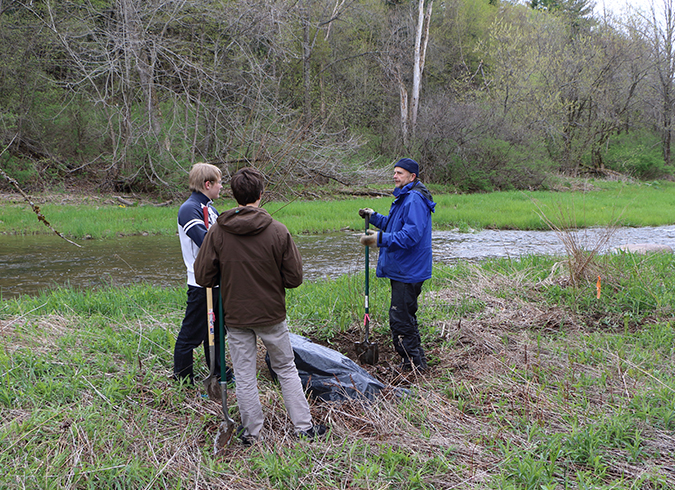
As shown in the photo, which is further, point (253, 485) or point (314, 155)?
point (314, 155)

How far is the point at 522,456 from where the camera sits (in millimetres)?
3012

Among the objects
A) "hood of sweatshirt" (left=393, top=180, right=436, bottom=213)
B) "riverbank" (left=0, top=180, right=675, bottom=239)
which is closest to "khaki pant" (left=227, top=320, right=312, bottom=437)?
"hood of sweatshirt" (left=393, top=180, right=436, bottom=213)

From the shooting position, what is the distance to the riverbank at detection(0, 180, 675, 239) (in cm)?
1405

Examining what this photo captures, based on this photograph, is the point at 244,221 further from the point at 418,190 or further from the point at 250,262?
the point at 418,190

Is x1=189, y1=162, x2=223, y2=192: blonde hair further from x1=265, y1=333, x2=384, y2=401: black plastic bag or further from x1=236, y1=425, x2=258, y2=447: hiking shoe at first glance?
x1=236, y1=425, x2=258, y2=447: hiking shoe

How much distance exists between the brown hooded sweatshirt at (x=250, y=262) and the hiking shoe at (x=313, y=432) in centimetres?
78

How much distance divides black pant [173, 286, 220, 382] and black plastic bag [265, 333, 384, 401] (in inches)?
27.8

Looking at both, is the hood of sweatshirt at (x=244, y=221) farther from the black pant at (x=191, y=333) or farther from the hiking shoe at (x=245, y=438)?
the hiking shoe at (x=245, y=438)

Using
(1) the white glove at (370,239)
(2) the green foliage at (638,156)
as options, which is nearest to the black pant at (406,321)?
(1) the white glove at (370,239)

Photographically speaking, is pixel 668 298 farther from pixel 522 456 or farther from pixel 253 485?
pixel 253 485

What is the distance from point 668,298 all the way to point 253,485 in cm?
550

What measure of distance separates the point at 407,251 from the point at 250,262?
1.72 m

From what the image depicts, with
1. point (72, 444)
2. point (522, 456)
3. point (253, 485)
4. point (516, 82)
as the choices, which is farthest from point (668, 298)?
point (516, 82)

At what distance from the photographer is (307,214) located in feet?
55.4
